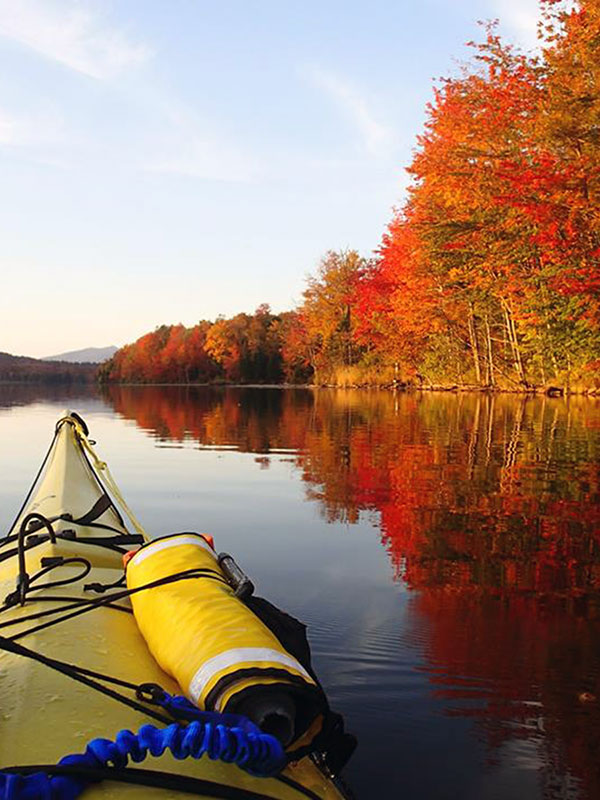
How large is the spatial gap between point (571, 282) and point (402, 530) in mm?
16297

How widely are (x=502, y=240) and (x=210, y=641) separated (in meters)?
A: 22.2

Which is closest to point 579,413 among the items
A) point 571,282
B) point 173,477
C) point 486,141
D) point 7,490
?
point 571,282

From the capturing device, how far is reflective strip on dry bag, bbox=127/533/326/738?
162 cm

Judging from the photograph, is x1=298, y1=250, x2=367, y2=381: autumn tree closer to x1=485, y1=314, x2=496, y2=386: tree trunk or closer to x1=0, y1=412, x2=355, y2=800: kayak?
x1=485, y1=314, x2=496, y2=386: tree trunk

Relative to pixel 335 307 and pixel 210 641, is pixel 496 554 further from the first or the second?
pixel 335 307

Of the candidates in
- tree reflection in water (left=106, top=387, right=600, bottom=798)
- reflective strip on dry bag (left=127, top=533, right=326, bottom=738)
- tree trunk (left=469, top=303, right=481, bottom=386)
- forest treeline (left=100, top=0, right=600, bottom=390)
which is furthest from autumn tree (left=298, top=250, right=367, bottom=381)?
reflective strip on dry bag (left=127, top=533, right=326, bottom=738)

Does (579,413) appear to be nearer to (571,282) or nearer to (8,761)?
(571,282)

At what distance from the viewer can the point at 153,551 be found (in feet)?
8.39

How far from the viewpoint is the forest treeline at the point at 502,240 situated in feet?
60.1

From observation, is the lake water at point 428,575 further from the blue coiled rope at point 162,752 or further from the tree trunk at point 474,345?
the tree trunk at point 474,345

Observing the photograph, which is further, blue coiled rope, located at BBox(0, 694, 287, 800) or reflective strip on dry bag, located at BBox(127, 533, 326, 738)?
reflective strip on dry bag, located at BBox(127, 533, 326, 738)

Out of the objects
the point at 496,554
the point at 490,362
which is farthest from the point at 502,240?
the point at 496,554

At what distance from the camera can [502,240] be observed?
22266mm

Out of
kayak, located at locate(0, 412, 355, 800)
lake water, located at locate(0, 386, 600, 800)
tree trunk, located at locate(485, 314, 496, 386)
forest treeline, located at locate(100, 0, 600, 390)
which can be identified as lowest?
lake water, located at locate(0, 386, 600, 800)
